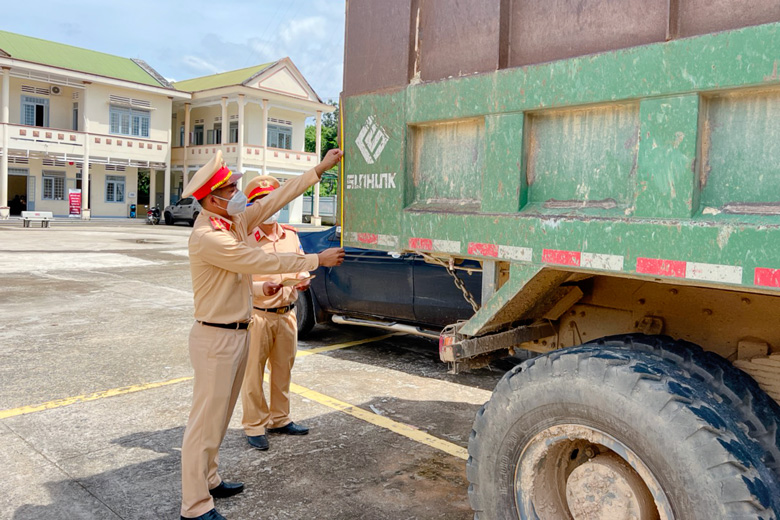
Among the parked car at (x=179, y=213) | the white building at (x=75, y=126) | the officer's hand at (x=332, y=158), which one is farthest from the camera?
the parked car at (x=179, y=213)

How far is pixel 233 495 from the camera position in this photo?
349 centimetres

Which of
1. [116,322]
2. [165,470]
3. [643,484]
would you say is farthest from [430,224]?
[116,322]

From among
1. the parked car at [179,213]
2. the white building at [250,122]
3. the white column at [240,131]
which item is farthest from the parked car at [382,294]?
the white building at [250,122]

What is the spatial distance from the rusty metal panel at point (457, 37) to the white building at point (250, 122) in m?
31.1

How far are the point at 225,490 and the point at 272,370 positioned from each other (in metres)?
1.08

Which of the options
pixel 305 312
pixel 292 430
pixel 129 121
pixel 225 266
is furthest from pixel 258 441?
pixel 129 121

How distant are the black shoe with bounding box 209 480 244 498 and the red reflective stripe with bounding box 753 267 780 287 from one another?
9.23 ft

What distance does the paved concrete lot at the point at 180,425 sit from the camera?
341 centimetres

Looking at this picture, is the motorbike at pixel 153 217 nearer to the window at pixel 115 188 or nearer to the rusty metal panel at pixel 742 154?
the window at pixel 115 188

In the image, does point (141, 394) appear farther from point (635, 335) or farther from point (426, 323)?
point (635, 335)

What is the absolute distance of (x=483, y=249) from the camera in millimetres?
2400

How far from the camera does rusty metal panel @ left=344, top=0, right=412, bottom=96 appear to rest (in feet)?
8.64

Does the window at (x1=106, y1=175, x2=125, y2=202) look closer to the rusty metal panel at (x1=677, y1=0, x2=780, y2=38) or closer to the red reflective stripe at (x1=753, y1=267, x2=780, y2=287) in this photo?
the rusty metal panel at (x1=677, y1=0, x2=780, y2=38)

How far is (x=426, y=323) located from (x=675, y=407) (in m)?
4.34
